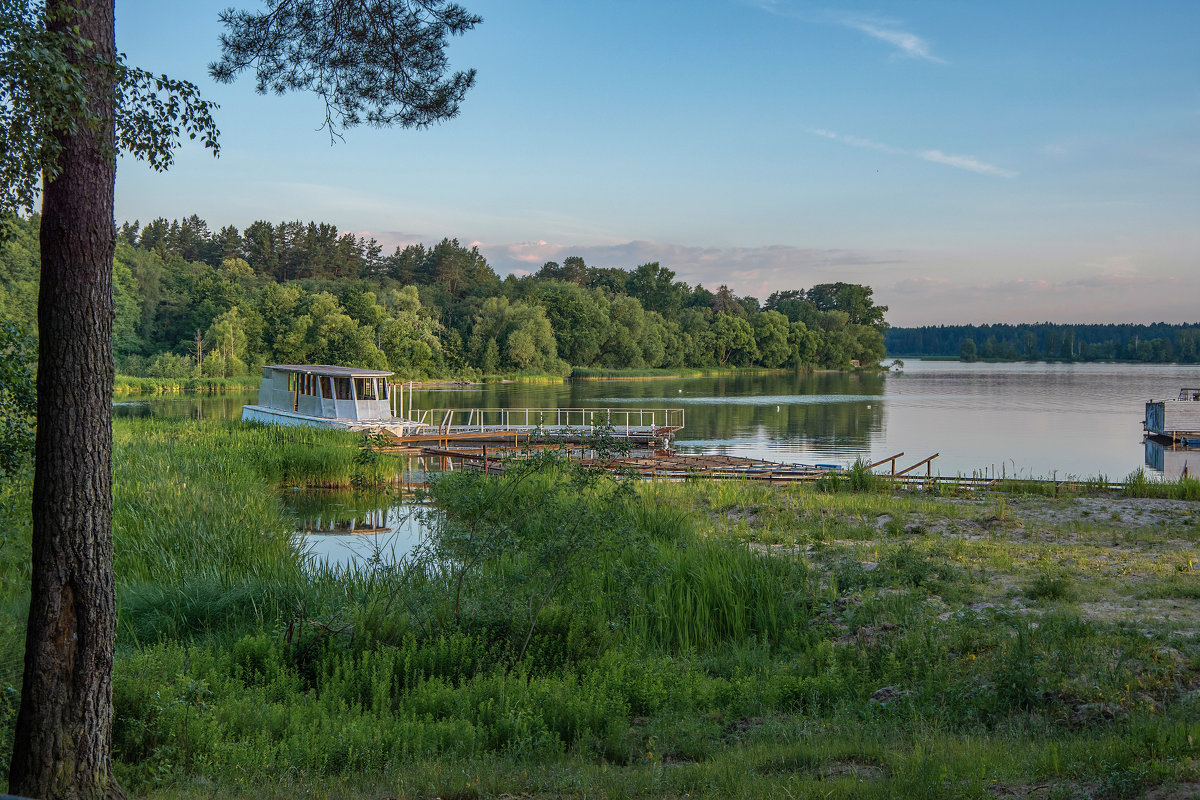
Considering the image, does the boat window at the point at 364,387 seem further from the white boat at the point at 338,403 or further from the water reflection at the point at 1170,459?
the water reflection at the point at 1170,459

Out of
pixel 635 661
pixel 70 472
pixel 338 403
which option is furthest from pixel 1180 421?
pixel 70 472

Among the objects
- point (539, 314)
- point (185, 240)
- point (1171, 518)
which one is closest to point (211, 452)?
point (1171, 518)

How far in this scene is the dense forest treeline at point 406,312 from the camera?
72.6 m

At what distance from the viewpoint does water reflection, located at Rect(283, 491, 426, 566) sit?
1548 cm

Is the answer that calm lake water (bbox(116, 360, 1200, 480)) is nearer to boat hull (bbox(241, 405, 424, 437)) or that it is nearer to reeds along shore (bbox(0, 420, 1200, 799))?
boat hull (bbox(241, 405, 424, 437))

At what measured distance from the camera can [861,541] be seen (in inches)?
512

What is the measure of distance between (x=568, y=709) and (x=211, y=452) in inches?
743

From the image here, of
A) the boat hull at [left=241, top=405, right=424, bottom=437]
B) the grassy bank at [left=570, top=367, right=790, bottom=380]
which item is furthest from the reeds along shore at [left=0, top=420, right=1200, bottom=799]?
the grassy bank at [left=570, top=367, right=790, bottom=380]

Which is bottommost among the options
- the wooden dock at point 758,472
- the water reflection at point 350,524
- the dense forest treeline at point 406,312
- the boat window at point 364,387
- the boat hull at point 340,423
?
the water reflection at point 350,524

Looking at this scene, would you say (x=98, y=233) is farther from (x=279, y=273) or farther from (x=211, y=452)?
(x=279, y=273)

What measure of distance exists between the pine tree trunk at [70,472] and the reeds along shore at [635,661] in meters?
0.66

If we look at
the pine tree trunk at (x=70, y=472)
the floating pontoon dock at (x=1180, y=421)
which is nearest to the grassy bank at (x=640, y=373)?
the floating pontoon dock at (x=1180, y=421)

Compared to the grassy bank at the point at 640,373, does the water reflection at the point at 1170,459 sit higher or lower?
lower

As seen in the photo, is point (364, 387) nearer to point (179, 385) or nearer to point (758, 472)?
point (758, 472)
